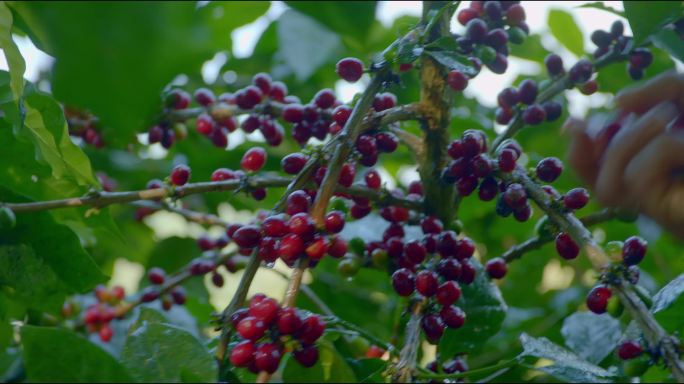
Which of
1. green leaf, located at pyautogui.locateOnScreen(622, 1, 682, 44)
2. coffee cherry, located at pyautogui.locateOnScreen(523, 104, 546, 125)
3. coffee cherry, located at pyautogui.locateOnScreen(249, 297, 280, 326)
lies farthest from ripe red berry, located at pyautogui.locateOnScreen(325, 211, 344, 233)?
coffee cherry, located at pyautogui.locateOnScreen(523, 104, 546, 125)

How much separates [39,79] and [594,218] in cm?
143

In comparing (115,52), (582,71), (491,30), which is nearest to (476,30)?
(491,30)

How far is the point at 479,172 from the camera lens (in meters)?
0.92

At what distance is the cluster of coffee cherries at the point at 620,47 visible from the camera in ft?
3.78

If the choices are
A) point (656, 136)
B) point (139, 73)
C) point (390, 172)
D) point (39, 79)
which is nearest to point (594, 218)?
point (656, 136)

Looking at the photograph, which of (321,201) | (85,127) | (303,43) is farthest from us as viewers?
(303,43)

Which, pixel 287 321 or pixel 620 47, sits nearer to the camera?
pixel 287 321

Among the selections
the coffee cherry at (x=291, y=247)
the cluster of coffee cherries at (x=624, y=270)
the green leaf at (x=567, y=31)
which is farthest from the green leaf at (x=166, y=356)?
the green leaf at (x=567, y=31)

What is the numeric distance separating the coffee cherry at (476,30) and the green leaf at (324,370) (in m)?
0.46

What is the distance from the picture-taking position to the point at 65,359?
0.64 meters

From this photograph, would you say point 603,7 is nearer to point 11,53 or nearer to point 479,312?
point 479,312

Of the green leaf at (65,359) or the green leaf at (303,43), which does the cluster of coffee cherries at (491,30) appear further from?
the green leaf at (65,359)

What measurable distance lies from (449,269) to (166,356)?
37 cm

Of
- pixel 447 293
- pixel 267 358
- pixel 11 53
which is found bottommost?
pixel 267 358
